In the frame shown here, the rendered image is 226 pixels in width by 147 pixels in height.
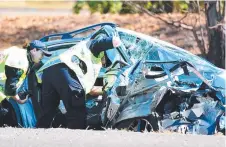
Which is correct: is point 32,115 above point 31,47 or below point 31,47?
below

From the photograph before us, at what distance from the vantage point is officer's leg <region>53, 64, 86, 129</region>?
26.2 feet

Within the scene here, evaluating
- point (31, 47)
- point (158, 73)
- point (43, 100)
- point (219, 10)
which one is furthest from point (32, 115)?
point (219, 10)

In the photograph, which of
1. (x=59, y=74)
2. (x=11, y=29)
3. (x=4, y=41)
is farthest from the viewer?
(x=11, y=29)

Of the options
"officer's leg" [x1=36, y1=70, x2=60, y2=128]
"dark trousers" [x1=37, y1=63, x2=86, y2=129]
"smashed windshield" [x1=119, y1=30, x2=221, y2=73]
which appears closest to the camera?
"dark trousers" [x1=37, y1=63, x2=86, y2=129]

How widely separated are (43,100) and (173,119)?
169 centimetres

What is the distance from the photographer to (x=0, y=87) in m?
8.28

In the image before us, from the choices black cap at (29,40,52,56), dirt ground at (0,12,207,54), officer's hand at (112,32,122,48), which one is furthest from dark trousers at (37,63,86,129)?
dirt ground at (0,12,207,54)

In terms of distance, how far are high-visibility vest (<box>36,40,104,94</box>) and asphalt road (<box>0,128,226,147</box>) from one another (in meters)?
1.18

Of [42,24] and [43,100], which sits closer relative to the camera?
[43,100]

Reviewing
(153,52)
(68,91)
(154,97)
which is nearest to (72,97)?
(68,91)

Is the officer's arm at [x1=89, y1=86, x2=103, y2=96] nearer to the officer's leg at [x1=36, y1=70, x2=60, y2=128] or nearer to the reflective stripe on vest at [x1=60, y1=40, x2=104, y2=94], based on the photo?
the reflective stripe on vest at [x1=60, y1=40, x2=104, y2=94]

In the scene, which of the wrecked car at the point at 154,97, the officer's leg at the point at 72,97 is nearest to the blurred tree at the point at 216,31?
the wrecked car at the point at 154,97

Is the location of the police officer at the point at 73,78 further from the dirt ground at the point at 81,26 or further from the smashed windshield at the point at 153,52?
the dirt ground at the point at 81,26

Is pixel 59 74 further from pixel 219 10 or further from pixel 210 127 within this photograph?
pixel 219 10
